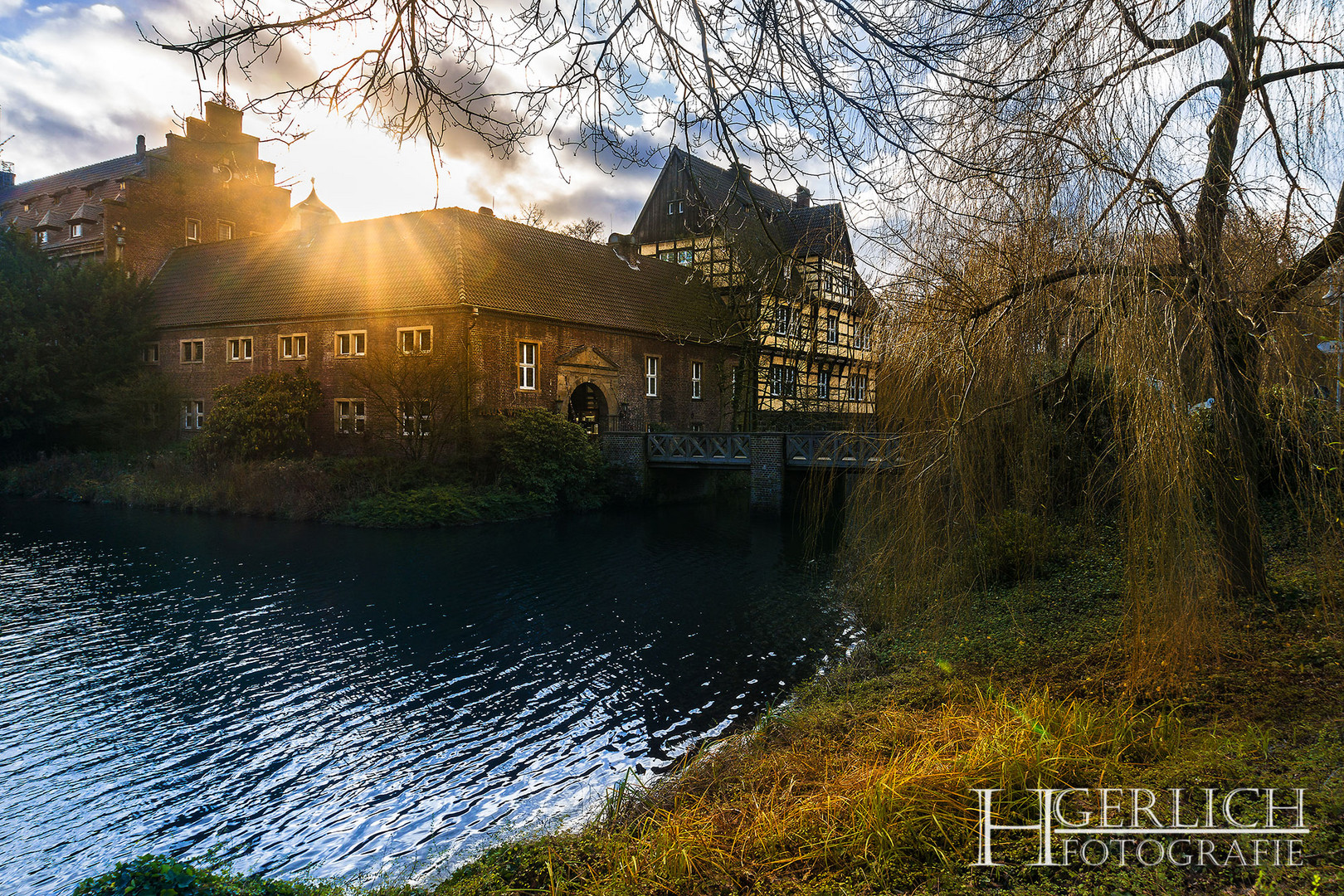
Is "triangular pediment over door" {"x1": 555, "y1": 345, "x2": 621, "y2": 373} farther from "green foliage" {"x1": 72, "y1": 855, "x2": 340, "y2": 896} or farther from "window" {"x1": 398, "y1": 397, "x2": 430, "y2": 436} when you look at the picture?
"green foliage" {"x1": 72, "y1": 855, "x2": 340, "y2": 896}

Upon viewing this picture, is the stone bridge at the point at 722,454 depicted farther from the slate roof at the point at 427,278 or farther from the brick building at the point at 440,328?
the slate roof at the point at 427,278

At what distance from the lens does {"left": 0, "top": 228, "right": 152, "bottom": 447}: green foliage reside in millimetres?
26984

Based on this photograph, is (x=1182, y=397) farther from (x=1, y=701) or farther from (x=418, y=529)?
(x=418, y=529)

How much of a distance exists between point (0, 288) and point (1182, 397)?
114ft

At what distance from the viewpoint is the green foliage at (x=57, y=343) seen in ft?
88.5

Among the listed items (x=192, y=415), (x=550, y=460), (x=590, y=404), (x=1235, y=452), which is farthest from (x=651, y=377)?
(x=1235, y=452)

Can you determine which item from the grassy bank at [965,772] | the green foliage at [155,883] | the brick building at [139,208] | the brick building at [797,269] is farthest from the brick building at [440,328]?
the green foliage at [155,883]

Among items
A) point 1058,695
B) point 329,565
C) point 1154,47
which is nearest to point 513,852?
point 1058,695

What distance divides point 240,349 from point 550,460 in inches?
583

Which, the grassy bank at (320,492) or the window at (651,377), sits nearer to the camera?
the grassy bank at (320,492)

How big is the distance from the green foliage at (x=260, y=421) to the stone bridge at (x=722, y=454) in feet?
31.4

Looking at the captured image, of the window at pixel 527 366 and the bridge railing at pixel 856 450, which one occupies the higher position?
the window at pixel 527 366

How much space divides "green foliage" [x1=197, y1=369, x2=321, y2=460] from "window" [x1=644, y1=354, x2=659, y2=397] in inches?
450

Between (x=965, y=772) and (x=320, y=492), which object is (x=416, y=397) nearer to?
(x=320, y=492)
